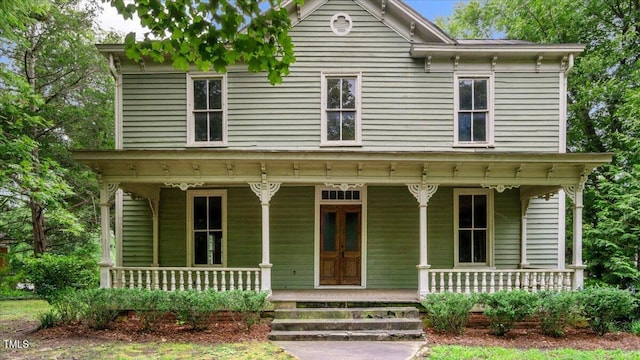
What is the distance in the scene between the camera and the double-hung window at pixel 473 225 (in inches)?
382

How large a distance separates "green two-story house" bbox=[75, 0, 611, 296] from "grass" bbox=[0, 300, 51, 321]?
245 centimetres

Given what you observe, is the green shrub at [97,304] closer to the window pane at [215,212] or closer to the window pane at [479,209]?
the window pane at [215,212]

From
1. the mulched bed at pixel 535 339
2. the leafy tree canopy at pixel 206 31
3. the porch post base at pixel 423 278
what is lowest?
the mulched bed at pixel 535 339

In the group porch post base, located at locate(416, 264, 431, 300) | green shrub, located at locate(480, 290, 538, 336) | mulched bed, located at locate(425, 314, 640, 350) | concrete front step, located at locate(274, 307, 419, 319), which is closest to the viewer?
mulched bed, located at locate(425, 314, 640, 350)

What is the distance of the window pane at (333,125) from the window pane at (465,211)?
345 centimetres

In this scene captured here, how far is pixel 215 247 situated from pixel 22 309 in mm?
5504

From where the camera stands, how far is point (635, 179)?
30.2 feet

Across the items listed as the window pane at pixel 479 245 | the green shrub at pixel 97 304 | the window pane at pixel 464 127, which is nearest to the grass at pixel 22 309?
the green shrub at pixel 97 304

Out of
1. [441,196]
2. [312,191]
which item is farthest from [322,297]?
[441,196]

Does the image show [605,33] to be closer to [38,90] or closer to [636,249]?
[636,249]

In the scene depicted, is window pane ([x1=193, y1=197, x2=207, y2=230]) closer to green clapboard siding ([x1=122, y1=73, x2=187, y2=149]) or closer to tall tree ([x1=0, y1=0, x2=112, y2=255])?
green clapboard siding ([x1=122, y1=73, x2=187, y2=149])

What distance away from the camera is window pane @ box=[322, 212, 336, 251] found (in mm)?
9773

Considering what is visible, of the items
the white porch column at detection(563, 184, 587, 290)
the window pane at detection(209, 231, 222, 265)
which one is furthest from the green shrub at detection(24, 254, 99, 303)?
the white porch column at detection(563, 184, 587, 290)

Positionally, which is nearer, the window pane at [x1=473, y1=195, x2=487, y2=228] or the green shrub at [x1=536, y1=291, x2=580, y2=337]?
the green shrub at [x1=536, y1=291, x2=580, y2=337]
